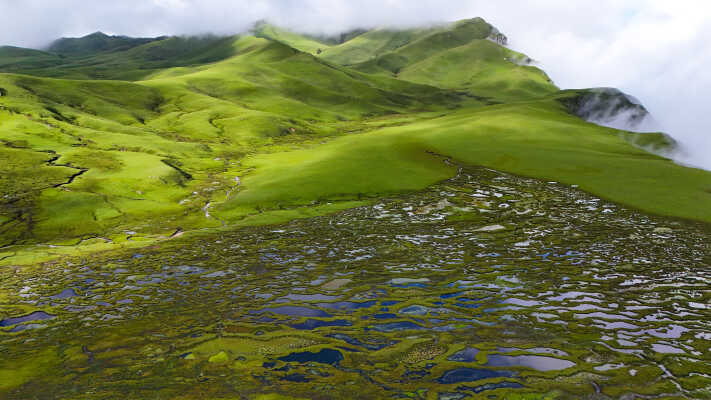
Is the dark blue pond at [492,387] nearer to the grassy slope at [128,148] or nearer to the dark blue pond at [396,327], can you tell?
the dark blue pond at [396,327]

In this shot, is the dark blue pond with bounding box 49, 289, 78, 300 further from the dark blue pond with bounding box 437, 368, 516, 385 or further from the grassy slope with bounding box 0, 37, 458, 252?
the dark blue pond with bounding box 437, 368, 516, 385

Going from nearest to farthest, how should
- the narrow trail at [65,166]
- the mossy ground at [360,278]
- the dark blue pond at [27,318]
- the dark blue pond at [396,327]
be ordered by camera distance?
1. the mossy ground at [360,278]
2. the dark blue pond at [396,327]
3. the dark blue pond at [27,318]
4. the narrow trail at [65,166]

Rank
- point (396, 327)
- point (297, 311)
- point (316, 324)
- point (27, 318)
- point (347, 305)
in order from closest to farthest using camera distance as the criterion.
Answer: point (396, 327)
point (316, 324)
point (297, 311)
point (347, 305)
point (27, 318)

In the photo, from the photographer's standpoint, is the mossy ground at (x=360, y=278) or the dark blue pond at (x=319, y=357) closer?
the mossy ground at (x=360, y=278)

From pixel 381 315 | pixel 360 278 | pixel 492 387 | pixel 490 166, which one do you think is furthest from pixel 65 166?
pixel 492 387

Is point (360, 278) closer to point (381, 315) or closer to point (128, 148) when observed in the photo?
point (381, 315)

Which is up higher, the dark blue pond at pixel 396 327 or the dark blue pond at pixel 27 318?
the dark blue pond at pixel 396 327

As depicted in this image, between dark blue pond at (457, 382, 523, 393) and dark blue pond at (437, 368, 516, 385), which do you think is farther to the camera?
dark blue pond at (437, 368, 516, 385)

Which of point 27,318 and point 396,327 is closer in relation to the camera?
point 396,327

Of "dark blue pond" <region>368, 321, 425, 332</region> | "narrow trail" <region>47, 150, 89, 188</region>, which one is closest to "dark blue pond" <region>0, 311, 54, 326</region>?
"dark blue pond" <region>368, 321, 425, 332</region>

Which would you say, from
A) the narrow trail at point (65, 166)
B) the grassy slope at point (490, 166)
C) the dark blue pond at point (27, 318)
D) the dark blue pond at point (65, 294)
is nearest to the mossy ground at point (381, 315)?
the dark blue pond at point (65, 294)

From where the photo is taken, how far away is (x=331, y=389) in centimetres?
1179

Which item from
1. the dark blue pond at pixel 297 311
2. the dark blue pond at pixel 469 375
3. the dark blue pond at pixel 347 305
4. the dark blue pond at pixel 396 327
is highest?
the dark blue pond at pixel 469 375

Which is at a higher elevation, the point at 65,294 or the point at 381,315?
the point at 381,315
